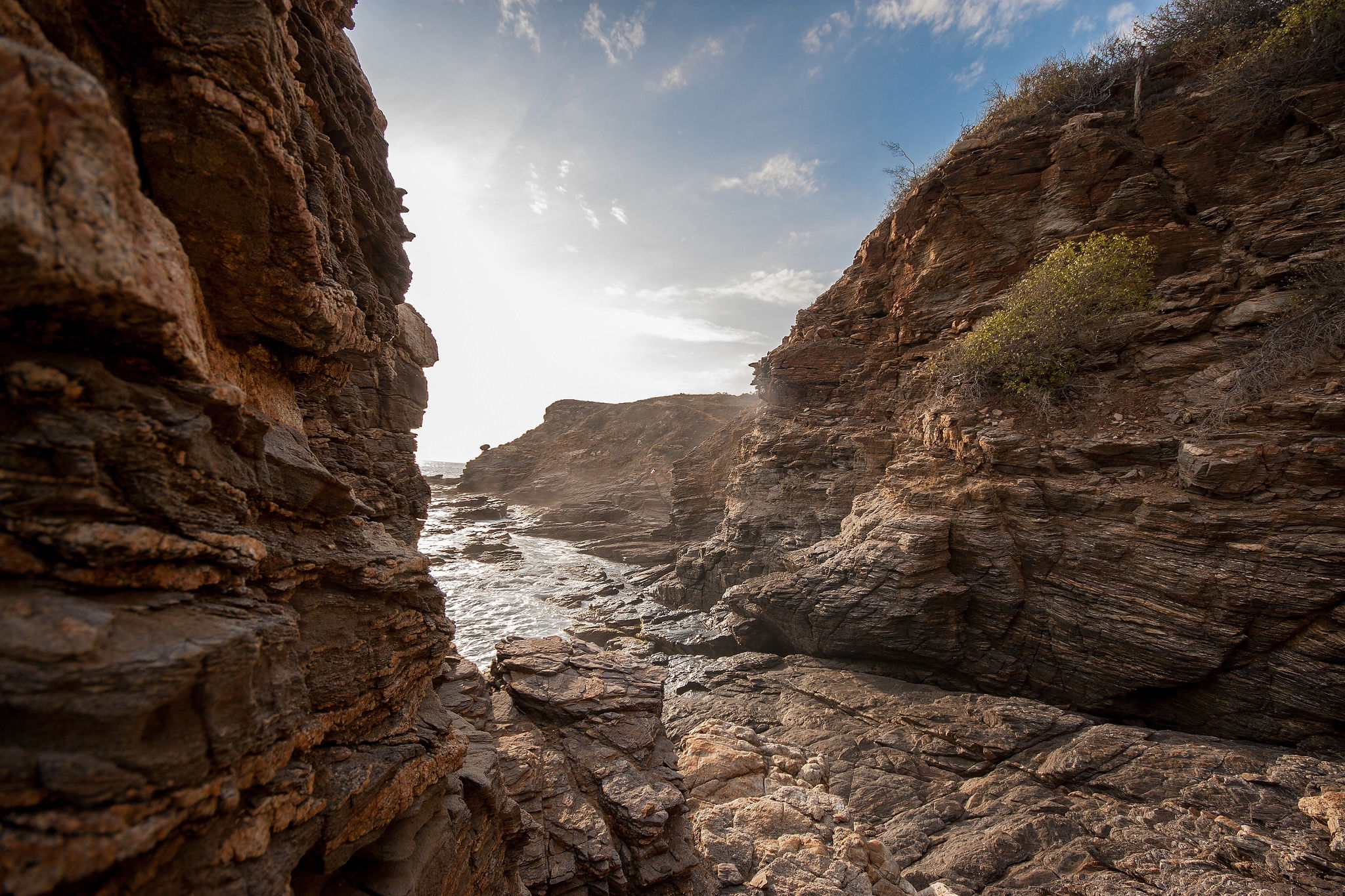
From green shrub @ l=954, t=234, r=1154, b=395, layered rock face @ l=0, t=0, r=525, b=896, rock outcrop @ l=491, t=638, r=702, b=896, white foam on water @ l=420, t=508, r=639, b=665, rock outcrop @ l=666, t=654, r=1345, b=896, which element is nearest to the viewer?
layered rock face @ l=0, t=0, r=525, b=896

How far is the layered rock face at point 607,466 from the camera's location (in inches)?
1300

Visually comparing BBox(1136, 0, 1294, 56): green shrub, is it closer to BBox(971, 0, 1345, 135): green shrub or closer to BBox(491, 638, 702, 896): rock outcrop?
BBox(971, 0, 1345, 135): green shrub

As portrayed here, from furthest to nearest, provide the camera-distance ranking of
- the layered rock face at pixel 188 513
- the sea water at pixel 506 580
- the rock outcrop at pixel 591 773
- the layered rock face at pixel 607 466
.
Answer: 1. the layered rock face at pixel 607 466
2. the sea water at pixel 506 580
3. the rock outcrop at pixel 591 773
4. the layered rock face at pixel 188 513

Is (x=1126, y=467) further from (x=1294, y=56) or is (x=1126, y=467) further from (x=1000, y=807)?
(x=1294, y=56)

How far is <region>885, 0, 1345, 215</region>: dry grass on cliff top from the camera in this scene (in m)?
10.4

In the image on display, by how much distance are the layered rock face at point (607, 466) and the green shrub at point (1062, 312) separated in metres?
18.0

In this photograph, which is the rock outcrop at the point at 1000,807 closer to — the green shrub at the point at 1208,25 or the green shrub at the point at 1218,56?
the green shrub at the point at 1218,56

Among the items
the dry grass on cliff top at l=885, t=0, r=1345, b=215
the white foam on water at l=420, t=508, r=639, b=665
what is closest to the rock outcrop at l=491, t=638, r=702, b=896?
the white foam on water at l=420, t=508, r=639, b=665

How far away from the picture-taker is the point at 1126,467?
9.48 metres

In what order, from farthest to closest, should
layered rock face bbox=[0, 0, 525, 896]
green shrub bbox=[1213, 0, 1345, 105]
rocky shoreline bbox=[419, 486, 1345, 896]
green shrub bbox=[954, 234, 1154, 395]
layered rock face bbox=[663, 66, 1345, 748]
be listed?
green shrub bbox=[954, 234, 1154, 395] → green shrub bbox=[1213, 0, 1345, 105] → layered rock face bbox=[663, 66, 1345, 748] → rocky shoreline bbox=[419, 486, 1345, 896] → layered rock face bbox=[0, 0, 525, 896]

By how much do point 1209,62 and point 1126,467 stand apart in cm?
1267

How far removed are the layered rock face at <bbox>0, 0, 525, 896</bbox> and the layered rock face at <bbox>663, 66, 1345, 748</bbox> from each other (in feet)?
34.9

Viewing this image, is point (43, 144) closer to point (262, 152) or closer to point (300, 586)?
point (262, 152)

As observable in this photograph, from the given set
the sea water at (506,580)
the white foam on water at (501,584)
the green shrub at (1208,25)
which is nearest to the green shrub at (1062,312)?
the green shrub at (1208,25)
